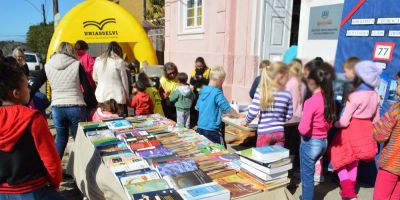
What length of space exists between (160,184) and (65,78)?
1977 millimetres

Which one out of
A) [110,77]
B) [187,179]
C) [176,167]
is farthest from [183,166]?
[110,77]

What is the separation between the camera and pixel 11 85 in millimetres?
1755

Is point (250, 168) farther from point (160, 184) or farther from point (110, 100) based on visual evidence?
point (110, 100)

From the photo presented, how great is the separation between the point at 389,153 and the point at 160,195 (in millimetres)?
1877

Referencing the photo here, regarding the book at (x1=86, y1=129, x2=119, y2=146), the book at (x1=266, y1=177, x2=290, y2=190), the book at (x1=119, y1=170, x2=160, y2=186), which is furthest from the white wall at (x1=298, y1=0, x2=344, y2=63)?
the book at (x1=86, y1=129, x2=119, y2=146)

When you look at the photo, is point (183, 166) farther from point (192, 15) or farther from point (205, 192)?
point (192, 15)

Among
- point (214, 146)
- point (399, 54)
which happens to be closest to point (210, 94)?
point (214, 146)

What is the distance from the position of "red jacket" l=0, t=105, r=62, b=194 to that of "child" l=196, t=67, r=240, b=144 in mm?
1787

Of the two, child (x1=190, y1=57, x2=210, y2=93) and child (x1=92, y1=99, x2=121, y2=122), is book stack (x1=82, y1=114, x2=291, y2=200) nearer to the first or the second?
child (x1=92, y1=99, x2=121, y2=122)

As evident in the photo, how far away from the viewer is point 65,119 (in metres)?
3.49

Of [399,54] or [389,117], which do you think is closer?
→ [389,117]

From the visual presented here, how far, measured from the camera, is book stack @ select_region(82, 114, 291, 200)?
6.16ft

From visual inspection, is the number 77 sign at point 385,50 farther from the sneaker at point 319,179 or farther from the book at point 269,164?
the sneaker at point 319,179

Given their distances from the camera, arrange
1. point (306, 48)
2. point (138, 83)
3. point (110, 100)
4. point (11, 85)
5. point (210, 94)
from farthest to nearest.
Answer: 1. point (138, 83)
2. point (110, 100)
3. point (210, 94)
4. point (11, 85)
5. point (306, 48)
